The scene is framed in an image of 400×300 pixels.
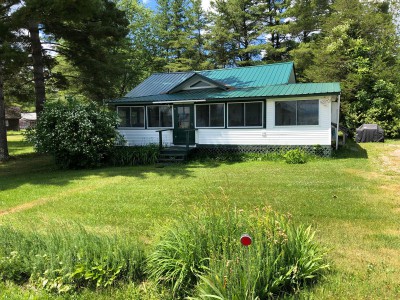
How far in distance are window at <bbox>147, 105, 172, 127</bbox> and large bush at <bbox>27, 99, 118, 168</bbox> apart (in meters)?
2.73

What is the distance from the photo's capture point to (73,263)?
3.45m

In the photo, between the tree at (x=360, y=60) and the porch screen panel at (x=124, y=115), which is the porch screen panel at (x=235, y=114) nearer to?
the porch screen panel at (x=124, y=115)

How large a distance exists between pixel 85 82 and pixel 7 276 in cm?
1676

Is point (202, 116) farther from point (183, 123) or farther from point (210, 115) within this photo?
point (183, 123)

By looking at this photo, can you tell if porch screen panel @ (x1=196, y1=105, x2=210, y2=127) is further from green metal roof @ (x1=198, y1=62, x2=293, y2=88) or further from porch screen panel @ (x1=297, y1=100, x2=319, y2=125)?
porch screen panel @ (x1=297, y1=100, x2=319, y2=125)

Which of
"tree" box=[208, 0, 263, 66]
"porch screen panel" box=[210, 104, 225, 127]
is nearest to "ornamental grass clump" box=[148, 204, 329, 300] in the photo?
"porch screen panel" box=[210, 104, 225, 127]

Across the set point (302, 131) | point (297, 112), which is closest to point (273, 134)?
point (302, 131)

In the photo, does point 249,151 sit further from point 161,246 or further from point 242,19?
point 242,19

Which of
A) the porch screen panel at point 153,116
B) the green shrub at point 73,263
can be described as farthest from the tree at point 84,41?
the green shrub at point 73,263

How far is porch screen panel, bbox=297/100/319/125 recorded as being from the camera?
1215 centimetres

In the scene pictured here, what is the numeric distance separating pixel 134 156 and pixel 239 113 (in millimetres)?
5019

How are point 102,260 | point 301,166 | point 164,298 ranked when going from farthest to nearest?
point 301,166 < point 102,260 < point 164,298

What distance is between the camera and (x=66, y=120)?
1186 cm

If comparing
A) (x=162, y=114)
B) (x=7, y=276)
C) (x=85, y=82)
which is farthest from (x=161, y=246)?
(x=85, y=82)
